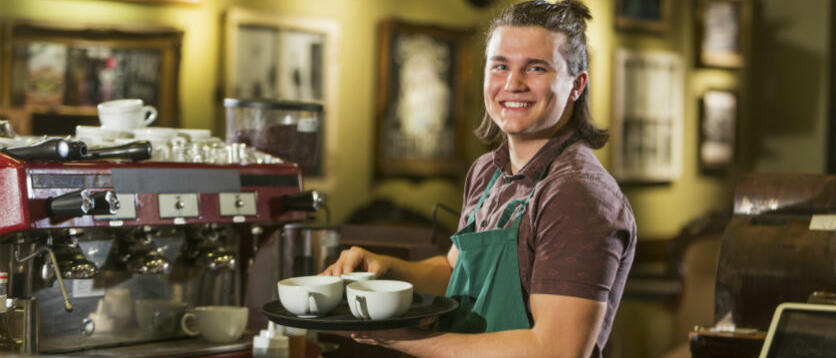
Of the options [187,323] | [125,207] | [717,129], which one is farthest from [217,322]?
[717,129]

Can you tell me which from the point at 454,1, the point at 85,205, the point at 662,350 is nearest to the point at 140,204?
the point at 85,205

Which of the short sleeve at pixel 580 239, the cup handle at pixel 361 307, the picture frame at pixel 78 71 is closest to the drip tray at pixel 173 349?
the cup handle at pixel 361 307

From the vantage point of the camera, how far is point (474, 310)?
1926 millimetres

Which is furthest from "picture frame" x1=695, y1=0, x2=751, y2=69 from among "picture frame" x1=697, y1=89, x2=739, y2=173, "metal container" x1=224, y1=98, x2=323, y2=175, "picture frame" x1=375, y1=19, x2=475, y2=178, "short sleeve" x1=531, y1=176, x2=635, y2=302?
"short sleeve" x1=531, y1=176, x2=635, y2=302

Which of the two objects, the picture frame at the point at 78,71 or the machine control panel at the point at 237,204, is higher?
the picture frame at the point at 78,71

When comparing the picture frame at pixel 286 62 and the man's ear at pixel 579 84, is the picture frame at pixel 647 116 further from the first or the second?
the man's ear at pixel 579 84

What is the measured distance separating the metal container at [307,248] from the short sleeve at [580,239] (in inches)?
28.9

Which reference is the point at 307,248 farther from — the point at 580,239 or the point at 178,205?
the point at 580,239

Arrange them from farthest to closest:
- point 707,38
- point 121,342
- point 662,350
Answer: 1. point 707,38
2. point 662,350
3. point 121,342

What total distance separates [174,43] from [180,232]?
1599 mm

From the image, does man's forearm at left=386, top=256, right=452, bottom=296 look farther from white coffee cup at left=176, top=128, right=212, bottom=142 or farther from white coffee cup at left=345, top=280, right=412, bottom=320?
white coffee cup at left=176, top=128, right=212, bottom=142

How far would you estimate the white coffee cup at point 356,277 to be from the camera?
6.29ft

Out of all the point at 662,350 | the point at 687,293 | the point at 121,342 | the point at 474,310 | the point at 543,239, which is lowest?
the point at 662,350

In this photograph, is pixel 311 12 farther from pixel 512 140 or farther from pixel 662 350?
pixel 662 350
